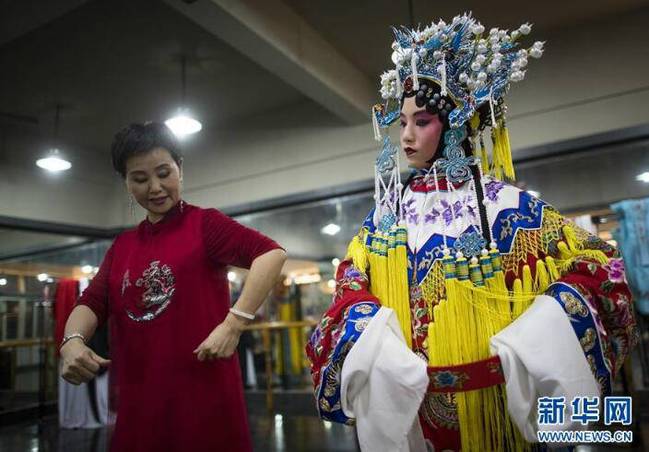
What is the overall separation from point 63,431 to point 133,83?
300 cm

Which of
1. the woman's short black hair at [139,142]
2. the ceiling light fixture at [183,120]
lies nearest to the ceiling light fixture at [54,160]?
the ceiling light fixture at [183,120]

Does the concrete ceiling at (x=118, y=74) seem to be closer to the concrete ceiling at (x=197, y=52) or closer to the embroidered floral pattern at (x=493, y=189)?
the concrete ceiling at (x=197, y=52)

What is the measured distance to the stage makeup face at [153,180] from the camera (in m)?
1.32

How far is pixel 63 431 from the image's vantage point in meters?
4.16

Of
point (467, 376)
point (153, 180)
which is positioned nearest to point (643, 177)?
point (467, 376)

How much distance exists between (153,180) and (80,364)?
0.49 m

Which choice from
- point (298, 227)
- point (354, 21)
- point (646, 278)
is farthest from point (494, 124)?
point (298, 227)

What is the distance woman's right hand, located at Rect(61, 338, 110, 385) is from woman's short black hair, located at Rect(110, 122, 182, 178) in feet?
A: 1.55

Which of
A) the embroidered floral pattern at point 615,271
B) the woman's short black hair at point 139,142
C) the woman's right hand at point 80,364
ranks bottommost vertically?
the woman's right hand at point 80,364

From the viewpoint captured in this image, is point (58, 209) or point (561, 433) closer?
point (561, 433)

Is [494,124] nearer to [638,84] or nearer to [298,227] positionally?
[638,84]

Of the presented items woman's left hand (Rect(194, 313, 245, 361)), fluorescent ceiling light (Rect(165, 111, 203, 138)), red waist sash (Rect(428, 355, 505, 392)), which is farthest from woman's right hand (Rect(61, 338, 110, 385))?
fluorescent ceiling light (Rect(165, 111, 203, 138))

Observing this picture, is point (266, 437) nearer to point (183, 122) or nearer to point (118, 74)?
point (183, 122)

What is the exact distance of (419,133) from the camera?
50.3 inches
